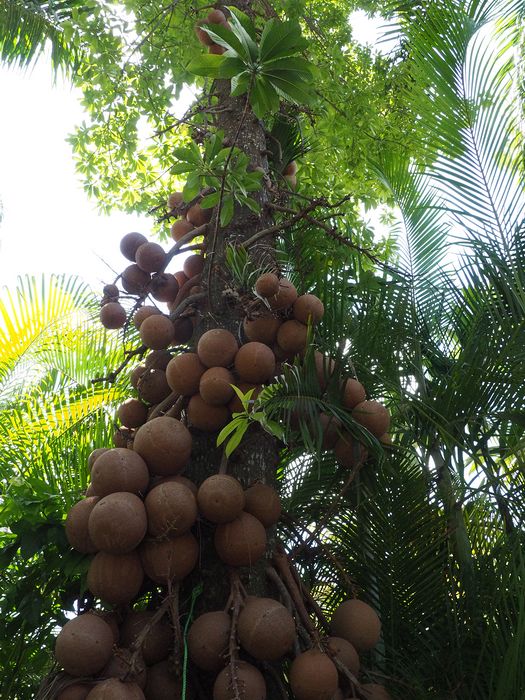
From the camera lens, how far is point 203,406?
5.74 ft

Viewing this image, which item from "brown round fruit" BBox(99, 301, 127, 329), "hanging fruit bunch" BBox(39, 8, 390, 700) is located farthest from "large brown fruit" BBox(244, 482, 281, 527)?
"brown round fruit" BBox(99, 301, 127, 329)

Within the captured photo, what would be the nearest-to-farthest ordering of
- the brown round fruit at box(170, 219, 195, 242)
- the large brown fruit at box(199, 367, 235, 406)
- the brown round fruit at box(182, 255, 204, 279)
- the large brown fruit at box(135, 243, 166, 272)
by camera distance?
1. the large brown fruit at box(199, 367, 235, 406)
2. the large brown fruit at box(135, 243, 166, 272)
3. the brown round fruit at box(182, 255, 204, 279)
4. the brown round fruit at box(170, 219, 195, 242)

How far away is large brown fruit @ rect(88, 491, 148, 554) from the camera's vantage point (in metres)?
1.45

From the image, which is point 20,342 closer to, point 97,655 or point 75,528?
point 75,528

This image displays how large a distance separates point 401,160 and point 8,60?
8.18ft

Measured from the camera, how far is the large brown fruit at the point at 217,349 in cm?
176

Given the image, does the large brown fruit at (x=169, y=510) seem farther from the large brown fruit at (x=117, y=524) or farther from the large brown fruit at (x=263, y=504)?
the large brown fruit at (x=263, y=504)

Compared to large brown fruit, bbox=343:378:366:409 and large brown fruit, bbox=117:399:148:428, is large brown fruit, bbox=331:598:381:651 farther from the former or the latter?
large brown fruit, bbox=117:399:148:428

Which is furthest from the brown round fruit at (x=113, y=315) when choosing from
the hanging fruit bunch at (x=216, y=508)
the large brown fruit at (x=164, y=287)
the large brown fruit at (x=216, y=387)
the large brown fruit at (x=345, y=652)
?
the large brown fruit at (x=345, y=652)

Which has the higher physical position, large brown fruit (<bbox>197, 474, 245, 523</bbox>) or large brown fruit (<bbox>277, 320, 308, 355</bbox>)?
large brown fruit (<bbox>277, 320, 308, 355</bbox>)

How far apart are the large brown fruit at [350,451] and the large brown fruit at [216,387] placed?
1.10 feet

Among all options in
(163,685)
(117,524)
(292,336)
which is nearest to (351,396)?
(292,336)

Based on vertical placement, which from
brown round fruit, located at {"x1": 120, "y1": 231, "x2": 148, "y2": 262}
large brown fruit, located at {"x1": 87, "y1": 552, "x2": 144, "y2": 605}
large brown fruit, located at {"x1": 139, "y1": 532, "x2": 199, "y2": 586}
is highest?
brown round fruit, located at {"x1": 120, "y1": 231, "x2": 148, "y2": 262}

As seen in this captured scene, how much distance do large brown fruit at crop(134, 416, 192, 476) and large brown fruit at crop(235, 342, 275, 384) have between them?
22cm
